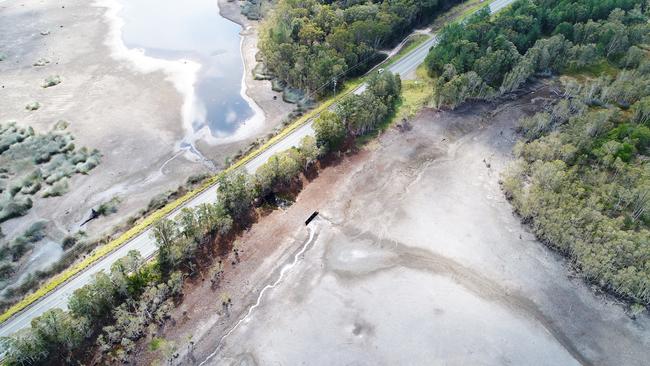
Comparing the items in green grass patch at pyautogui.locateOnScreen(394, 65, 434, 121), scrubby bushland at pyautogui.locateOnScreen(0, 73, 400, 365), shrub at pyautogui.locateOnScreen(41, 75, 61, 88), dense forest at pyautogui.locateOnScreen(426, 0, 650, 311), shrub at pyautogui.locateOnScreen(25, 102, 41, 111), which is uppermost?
dense forest at pyautogui.locateOnScreen(426, 0, 650, 311)

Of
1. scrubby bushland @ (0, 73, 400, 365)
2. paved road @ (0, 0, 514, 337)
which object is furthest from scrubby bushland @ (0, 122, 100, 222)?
scrubby bushland @ (0, 73, 400, 365)

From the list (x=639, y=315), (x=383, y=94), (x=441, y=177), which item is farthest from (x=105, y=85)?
(x=639, y=315)

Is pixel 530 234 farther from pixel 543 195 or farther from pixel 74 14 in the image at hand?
pixel 74 14

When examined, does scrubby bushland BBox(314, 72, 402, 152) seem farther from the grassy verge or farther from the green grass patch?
the grassy verge

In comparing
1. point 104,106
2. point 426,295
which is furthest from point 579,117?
point 104,106

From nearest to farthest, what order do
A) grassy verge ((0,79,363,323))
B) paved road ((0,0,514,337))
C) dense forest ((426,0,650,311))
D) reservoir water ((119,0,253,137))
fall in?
paved road ((0,0,514,337)) → grassy verge ((0,79,363,323)) → dense forest ((426,0,650,311)) → reservoir water ((119,0,253,137))

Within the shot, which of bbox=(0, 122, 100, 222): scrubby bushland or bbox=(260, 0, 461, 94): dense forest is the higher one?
bbox=(260, 0, 461, 94): dense forest
